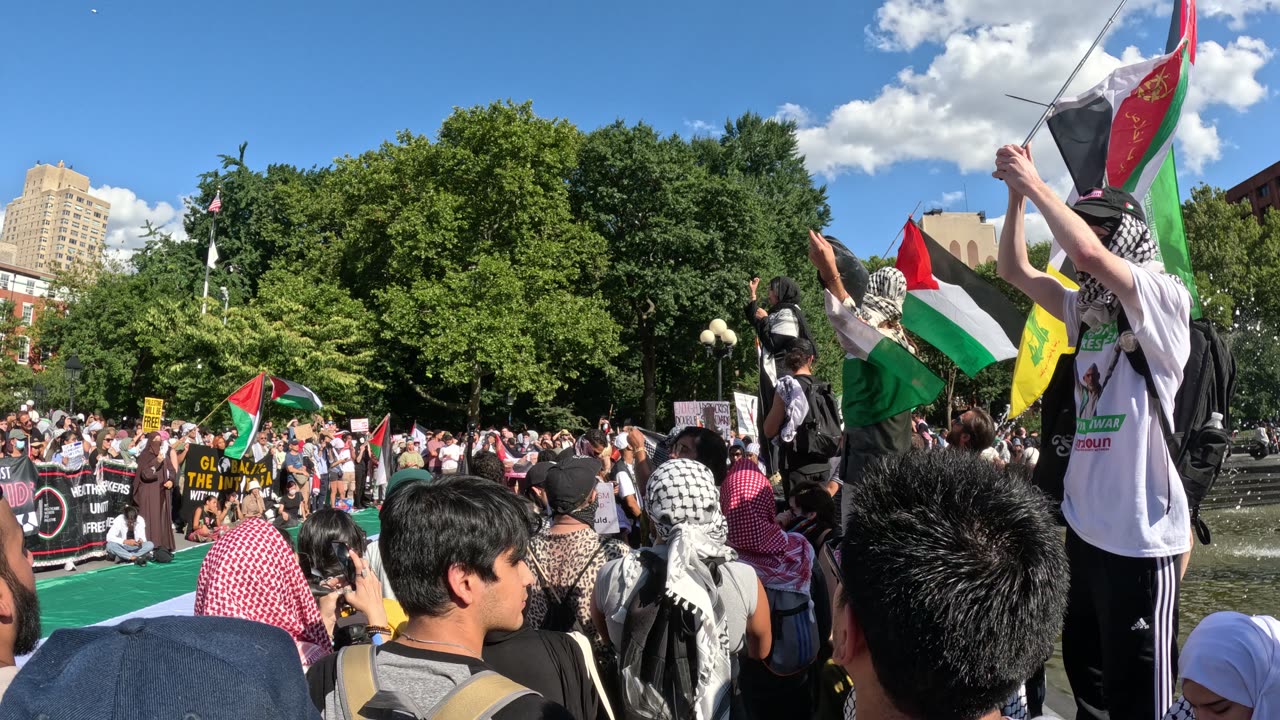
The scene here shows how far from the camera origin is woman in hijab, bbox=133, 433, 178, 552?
44.7 feet

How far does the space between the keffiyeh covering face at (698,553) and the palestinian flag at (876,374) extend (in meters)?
1.08

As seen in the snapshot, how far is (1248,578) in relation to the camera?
771 centimetres

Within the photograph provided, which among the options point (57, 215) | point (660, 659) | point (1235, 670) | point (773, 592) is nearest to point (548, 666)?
point (660, 659)

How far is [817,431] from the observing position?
5016mm

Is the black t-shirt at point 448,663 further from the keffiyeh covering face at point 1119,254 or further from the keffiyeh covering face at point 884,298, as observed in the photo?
the keffiyeh covering face at point 884,298

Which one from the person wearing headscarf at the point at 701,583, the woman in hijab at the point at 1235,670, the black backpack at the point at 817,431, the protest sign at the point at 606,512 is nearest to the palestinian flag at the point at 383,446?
the protest sign at the point at 606,512

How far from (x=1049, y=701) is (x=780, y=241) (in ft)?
129

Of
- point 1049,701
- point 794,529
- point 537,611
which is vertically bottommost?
point 1049,701

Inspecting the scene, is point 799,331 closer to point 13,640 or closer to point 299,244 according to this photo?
point 13,640

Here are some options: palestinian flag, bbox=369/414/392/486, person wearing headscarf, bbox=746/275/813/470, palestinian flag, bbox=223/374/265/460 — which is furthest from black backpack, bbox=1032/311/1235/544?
palestinian flag, bbox=369/414/392/486

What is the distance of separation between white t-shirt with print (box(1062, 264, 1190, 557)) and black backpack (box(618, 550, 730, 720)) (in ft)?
4.44

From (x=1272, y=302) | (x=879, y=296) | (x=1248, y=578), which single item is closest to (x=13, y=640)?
(x=879, y=296)

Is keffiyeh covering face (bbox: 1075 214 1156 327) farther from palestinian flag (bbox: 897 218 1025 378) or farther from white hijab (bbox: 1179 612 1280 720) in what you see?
palestinian flag (bbox: 897 218 1025 378)

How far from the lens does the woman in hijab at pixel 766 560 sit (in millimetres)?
3969
